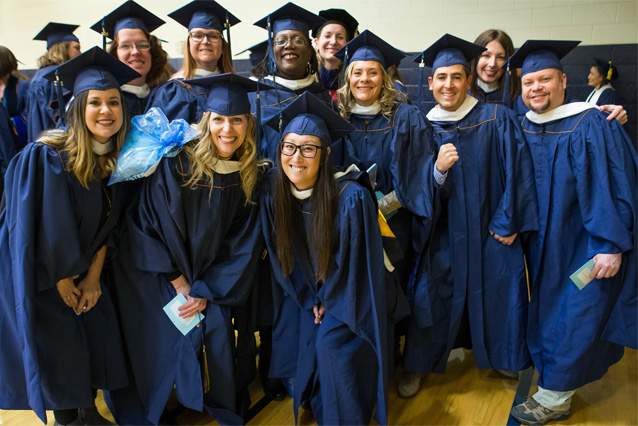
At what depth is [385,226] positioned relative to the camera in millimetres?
2496

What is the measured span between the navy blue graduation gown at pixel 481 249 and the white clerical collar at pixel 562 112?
116 mm

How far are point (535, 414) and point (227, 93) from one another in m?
2.32

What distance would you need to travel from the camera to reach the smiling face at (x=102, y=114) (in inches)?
88.0

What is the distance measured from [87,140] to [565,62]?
16.6 feet

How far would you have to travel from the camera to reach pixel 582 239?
2.50m

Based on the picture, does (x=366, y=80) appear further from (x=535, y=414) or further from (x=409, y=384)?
(x=535, y=414)

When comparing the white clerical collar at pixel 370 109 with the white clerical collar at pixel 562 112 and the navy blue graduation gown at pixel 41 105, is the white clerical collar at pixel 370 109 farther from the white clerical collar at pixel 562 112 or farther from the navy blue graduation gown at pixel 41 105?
the navy blue graduation gown at pixel 41 105

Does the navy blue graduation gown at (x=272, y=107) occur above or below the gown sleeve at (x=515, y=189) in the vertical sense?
above

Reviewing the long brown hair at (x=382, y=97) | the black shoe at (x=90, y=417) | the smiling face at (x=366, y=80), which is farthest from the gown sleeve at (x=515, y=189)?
the black shoe at (x=90, y=417)

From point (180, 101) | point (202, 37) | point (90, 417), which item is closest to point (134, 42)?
point (202, 37)

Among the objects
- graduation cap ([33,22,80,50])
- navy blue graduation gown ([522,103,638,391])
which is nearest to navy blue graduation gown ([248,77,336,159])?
navy blue graduation gown ([522,103,638,391])

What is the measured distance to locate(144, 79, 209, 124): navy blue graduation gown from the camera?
282 centimetres


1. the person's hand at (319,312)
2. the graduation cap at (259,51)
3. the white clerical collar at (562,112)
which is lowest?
the person's hand at (319,312)

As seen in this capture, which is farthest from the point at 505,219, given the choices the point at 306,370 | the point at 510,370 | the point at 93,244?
the point at 93,244
